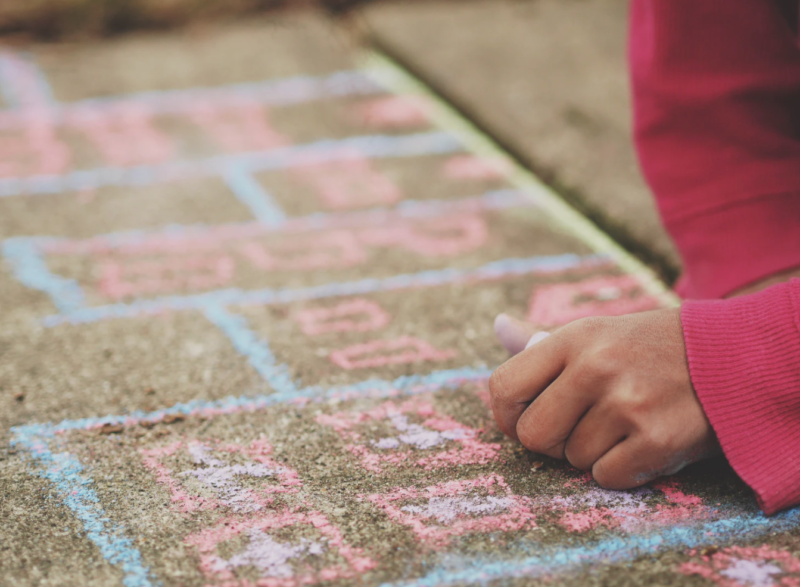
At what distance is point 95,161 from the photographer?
2373mm

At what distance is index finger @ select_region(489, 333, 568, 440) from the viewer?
1160mm

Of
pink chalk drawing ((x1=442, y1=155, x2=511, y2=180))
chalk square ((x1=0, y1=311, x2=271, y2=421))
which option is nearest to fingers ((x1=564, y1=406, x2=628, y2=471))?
chalk square ((x1=0, y1=311, x2=271, y2=421))

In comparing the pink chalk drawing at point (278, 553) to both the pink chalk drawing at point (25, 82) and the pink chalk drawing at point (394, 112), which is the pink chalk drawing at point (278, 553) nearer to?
the pink chalk drawing at point (394, 112)

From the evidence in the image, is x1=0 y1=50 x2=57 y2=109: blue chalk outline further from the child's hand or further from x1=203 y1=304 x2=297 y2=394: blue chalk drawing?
the child's hand

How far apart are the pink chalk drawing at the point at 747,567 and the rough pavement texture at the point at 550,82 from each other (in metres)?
0.83

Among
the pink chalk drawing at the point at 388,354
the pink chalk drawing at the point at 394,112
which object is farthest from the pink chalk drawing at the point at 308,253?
the pink chalk drawing at the point at 394,112

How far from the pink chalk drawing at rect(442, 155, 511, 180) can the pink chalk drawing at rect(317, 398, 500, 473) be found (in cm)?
99

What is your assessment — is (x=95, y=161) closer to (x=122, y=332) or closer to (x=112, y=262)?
(x=112, y=262)

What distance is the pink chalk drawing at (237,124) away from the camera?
2.50m

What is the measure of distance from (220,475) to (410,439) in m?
0.28

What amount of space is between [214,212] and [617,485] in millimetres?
1249

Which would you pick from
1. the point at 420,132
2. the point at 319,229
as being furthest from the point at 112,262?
the point at 420,132

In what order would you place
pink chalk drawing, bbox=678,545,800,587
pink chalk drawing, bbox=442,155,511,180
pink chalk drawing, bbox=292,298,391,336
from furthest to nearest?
pink chalk drawing, bbox=442,155,511,180, pink chalk drawing, bbox=292,298,391,336, pink chalk drawing, bbox=678,545,800,587

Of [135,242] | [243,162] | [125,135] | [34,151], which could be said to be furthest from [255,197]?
[34,151]
